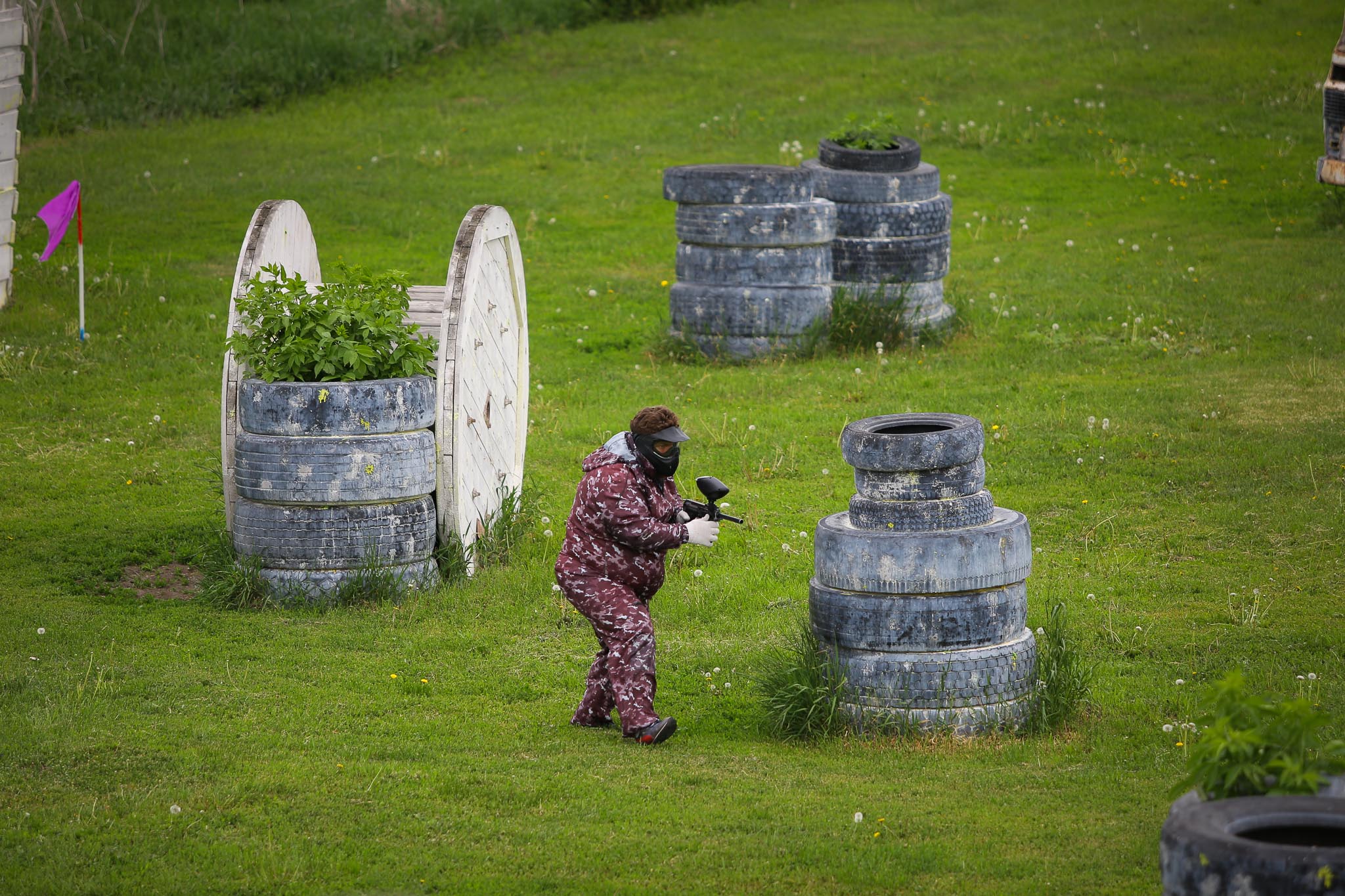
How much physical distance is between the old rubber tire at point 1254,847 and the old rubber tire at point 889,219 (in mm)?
10789

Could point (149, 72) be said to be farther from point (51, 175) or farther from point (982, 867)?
point (982, 867)

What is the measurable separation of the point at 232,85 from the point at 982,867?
22425 millimetres

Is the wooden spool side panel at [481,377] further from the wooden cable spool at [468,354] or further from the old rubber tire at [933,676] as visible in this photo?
the old rubber tire at [933,676]

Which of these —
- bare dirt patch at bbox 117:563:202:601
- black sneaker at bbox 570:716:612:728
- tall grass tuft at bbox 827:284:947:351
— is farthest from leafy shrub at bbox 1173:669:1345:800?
tall grass tuft at bbox 827:284:947:351

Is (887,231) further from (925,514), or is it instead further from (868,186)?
(925,514)

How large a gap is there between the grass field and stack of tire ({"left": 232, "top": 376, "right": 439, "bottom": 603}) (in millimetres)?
322

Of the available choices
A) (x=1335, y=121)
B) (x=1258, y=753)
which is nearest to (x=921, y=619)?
(x=1258, y=753)

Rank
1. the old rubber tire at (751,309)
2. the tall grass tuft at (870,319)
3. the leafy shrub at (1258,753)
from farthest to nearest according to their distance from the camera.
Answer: the tall grass tuft at (870,319)
the old rubber tire at (751,309)
the leafy shrub at (1258,753)

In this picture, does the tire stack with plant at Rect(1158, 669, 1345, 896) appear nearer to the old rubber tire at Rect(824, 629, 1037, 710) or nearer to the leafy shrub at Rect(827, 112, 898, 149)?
the old rubber tire at Rect(824, 629, 1037, 710)

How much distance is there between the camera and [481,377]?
9.44 meters

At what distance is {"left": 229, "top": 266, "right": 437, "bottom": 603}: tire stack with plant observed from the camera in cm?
844

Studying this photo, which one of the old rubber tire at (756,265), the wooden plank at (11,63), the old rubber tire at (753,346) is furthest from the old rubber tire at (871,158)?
the wooden plank at (11,63)

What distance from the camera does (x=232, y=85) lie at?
81.3ft

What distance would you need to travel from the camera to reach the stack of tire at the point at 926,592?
6672 mm
